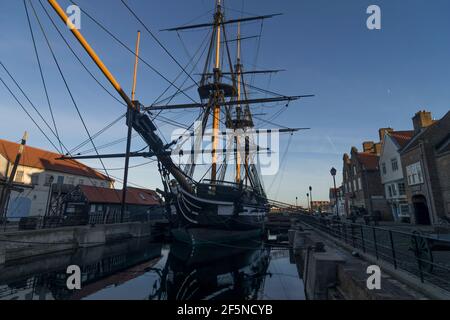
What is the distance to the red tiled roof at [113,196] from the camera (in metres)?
27.5

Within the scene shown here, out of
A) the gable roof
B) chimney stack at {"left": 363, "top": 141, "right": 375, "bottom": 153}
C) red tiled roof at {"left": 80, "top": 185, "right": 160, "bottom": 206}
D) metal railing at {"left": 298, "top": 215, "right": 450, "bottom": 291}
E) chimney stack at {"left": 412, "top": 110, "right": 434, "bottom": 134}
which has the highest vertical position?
chimney stack at {"left": 363, "top": 141, "right": 375, "bottom": 153}

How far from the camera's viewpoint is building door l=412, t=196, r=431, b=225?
23.2 m

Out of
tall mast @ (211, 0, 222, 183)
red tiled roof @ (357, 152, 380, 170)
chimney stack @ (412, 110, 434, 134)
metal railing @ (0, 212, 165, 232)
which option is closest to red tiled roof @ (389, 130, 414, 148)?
chimney stack @ (412, 110, 434, 134)

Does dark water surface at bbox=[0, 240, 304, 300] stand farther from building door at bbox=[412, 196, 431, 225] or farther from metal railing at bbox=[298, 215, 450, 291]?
building door at bbox=[412, 196, 431, 225]

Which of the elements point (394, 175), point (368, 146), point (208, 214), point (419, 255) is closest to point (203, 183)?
point (208, 214)

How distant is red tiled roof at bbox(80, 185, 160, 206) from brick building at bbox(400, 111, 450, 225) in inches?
1267

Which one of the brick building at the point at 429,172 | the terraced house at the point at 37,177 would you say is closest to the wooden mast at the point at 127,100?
the terraced house at the point at 37,177

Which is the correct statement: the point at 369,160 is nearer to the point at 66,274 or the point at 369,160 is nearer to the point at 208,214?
the point at 208,214

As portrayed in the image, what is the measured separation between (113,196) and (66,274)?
20.0m

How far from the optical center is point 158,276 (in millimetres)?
Result: 11547

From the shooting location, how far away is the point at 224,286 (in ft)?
32.7
